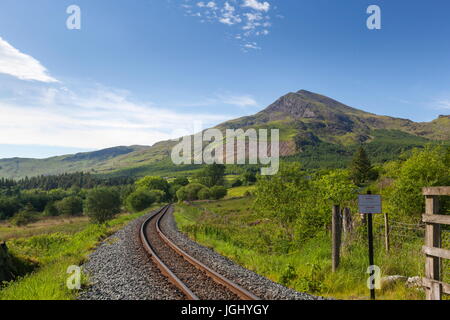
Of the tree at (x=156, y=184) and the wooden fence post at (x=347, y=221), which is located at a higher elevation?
the wooden fence post at (x=347, y=221)

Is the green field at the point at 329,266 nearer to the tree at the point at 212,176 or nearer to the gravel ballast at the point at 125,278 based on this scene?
the gravel ballast at the point at 125,278

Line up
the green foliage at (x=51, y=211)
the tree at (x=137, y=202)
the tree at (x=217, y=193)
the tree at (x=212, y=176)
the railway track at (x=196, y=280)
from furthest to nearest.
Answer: the tree at (x=212, y=176) < the green foliage at (x=51, y=211) < the tree at (x=217, y=193) < the tree at (x=137, y=202) < the railway track at (x=196, y=280)

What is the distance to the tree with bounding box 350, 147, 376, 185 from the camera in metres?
93.9

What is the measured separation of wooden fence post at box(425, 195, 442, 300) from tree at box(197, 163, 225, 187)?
4660 inches

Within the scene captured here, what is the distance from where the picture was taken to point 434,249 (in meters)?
6.33

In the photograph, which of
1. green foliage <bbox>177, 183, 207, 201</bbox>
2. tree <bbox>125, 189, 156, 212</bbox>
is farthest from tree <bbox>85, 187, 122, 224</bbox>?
green foliage <bbox>177, 183, 207, 201</bbox>

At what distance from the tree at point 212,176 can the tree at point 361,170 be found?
55.3 m

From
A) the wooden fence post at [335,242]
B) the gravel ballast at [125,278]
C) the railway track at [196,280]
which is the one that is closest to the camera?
the railway track at [196,280]

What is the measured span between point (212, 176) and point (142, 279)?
119 metres

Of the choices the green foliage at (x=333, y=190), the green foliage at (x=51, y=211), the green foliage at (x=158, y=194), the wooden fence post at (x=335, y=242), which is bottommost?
the green foliage at (x=51, y=211)

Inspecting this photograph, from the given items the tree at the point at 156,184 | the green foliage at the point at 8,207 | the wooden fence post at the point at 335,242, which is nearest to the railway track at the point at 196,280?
the wooden fence post at the point at 335,242

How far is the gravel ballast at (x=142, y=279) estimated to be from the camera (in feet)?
25.3
